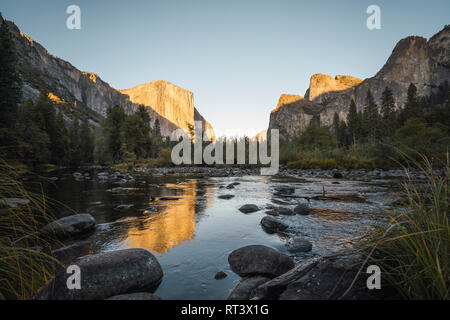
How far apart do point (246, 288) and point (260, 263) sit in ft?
1.71

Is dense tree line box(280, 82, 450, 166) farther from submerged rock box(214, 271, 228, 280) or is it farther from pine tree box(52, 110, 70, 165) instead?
pine tree box(52, 110, 70, 165)

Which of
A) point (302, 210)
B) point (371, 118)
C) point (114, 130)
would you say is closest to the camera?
point (302, 210)

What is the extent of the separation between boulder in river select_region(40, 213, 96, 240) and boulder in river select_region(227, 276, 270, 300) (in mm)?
3269

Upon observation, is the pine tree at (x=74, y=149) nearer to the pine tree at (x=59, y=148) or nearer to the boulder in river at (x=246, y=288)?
the pine tree at (x=59, y=148)

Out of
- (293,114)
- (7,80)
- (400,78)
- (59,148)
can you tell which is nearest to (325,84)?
(293,114)

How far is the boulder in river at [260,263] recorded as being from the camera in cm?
252

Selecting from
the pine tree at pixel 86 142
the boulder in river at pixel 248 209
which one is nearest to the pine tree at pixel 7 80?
the boulder in river at pixel 248 209

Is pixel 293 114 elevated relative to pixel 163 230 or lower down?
elevated

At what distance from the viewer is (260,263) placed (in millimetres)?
2572

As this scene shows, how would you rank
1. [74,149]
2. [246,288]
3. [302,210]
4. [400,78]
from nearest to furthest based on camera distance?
[246,288] < [302,210] < [74,149] < [400,78]

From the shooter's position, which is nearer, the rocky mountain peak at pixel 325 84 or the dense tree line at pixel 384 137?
the dense tree line at pixel 384 137

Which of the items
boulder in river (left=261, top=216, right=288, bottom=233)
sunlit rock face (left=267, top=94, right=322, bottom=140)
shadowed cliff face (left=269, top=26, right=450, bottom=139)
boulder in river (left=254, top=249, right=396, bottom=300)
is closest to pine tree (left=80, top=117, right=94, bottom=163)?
boulder in river (left=261, top=216, right=288, bottom=233)

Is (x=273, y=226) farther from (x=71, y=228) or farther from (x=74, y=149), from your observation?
(x=74, y=149)

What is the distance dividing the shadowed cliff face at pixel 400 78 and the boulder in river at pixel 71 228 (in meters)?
116
